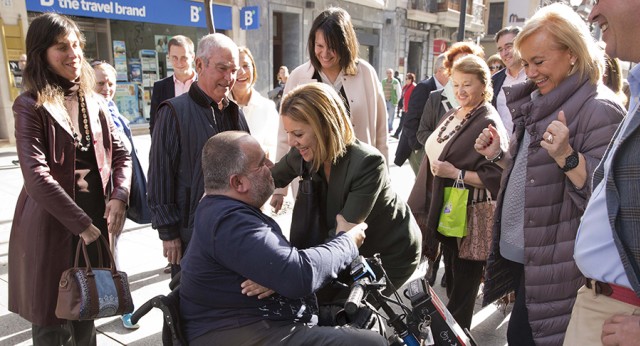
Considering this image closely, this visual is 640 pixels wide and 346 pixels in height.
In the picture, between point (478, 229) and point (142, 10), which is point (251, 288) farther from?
point (142, 10)

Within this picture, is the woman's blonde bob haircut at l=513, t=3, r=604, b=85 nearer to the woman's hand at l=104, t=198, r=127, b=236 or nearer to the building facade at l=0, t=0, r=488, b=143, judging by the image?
the woman's hand at l=104, t=198, r=127, b=236

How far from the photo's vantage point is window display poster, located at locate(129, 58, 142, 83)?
1252cm

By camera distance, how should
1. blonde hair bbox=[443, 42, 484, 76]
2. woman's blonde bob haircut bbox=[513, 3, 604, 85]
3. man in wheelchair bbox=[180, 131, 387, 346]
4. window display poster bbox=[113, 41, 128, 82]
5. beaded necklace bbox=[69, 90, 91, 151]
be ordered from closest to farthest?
1. man in wheelchair bbox=[180, 131, 387, 346]
2. woman's blonde bob haircut bbox=[513, 3, 604, 85]
3. beaded necklace bbox=[69, 90, 91, 151]
4. blonde hair bbox=[443, 42, 484, 76]
5. window display poster bbox=[113, 41, 128, 82]

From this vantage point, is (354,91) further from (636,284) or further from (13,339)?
(13,339)

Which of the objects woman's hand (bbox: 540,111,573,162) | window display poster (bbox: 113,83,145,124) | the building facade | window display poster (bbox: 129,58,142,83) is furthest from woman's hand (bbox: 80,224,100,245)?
window display poster (bbox: 129,58,142,83)

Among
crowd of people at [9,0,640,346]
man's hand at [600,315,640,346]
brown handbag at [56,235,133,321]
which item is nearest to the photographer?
man's hand at [600,315,640,346]

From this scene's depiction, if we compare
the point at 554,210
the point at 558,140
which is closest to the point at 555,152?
the point at 558,140

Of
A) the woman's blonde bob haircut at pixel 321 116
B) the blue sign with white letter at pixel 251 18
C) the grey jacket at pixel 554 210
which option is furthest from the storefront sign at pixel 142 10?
the grey jacket at pixel 554 210

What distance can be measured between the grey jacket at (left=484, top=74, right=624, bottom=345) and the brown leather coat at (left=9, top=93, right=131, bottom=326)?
210 cm

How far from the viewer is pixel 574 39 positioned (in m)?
2.02

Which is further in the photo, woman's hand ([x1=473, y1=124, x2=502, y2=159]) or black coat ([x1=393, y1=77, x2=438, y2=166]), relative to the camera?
black coat ([x1=393, y1=77, x2=438, y2=166])

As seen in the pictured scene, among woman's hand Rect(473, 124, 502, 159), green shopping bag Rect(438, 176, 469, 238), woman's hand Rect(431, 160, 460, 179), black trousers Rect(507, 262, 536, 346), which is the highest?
woman's hand Rect(473, 124, 502, 159)

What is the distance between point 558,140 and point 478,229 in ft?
3.21

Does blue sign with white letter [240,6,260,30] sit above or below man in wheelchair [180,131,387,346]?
above
